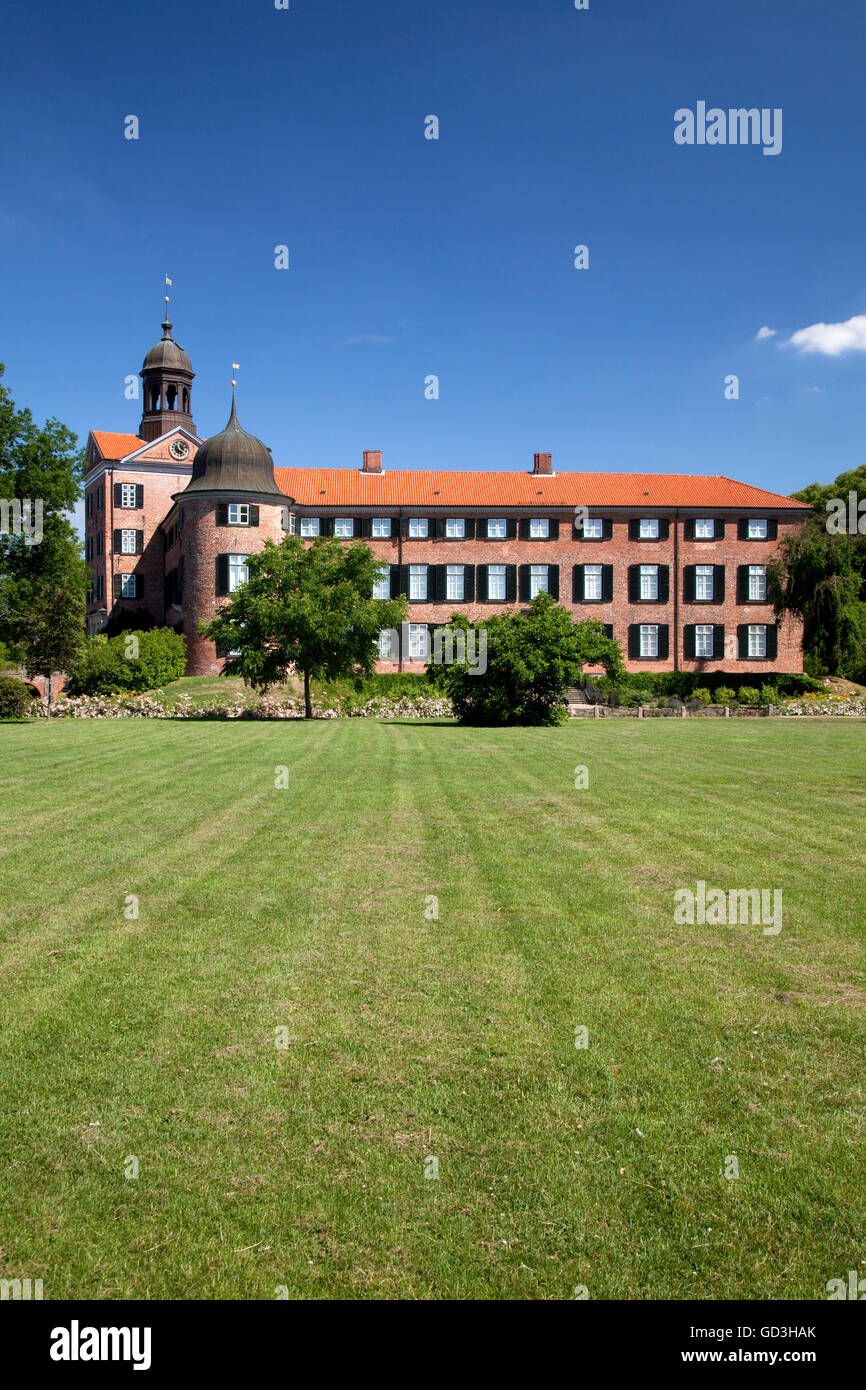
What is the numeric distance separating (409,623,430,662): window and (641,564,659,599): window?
38.2 feet

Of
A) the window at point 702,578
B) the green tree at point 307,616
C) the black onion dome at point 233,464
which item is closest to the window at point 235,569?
A: the black onion dome at point 233,464

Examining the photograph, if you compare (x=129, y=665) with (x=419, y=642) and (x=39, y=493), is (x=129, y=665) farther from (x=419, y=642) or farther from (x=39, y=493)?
(x=419, y=642)

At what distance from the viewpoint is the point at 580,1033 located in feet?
15.9

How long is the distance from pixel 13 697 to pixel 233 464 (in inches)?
632

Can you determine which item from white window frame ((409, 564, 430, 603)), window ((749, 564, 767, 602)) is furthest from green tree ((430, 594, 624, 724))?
window ((749, 564, 767, 602))

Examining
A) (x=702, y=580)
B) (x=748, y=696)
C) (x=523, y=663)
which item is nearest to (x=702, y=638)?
(x=702, y=580)

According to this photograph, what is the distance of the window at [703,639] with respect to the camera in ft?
161

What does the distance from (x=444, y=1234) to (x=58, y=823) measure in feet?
28.0

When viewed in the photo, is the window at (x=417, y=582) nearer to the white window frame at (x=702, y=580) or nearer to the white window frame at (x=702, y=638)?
the white window frame at (x=702, y=580)

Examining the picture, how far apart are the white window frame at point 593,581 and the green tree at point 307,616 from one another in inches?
753

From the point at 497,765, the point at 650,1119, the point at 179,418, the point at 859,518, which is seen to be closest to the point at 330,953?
the point at 650,1119

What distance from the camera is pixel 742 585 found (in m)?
49.7
